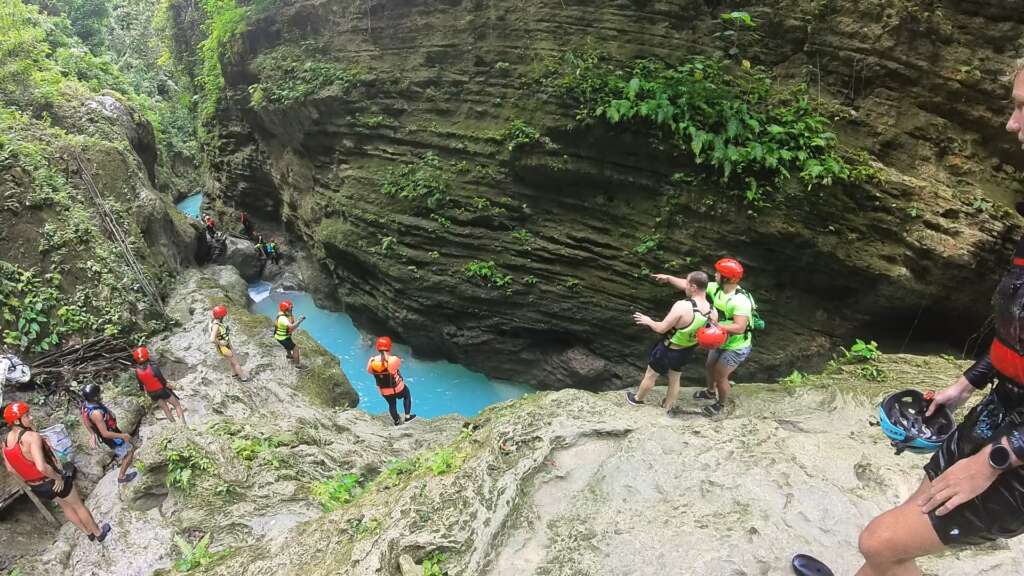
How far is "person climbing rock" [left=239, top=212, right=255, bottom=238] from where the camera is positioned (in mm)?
18234

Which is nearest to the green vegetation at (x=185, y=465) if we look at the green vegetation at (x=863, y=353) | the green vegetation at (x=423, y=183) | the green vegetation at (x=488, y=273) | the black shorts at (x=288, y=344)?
the black shorts at (x=288, y=344)

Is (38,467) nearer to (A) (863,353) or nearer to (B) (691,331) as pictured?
(B) (691,331)

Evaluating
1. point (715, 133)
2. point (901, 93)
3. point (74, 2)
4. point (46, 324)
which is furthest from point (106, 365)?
point (74, 2)

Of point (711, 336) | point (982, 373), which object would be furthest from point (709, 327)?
point (982, 373)

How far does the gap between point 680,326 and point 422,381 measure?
7.93 meters

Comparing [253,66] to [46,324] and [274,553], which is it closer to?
[46,324]

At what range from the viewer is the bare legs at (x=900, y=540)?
1999 mm

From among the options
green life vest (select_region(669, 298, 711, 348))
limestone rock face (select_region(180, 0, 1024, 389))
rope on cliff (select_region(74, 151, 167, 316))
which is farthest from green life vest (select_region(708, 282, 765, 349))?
Answer: rope on cliff (select_region(74, 151, 167, 316))

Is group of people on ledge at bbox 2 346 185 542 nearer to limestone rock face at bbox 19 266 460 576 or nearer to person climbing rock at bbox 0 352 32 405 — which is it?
limestone rock face at bbox 19 266 460 576

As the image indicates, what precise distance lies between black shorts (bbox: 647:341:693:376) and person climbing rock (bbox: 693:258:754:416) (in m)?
0.47

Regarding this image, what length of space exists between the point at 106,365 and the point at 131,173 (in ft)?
21.0

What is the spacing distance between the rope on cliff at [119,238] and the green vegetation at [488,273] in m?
6.71

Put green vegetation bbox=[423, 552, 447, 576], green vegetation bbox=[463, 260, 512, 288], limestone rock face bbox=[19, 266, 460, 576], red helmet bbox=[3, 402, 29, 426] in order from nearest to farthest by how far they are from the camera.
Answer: green vegetation bbox=[423, 552, 447, 576]
red helmet bbox=[3, 402, 29, 426]
limestone rock face bbox=[19, 266, 460, 576]
green vegetation bbox=[463, 260, 512, 288]

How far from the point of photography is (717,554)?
3189mm
